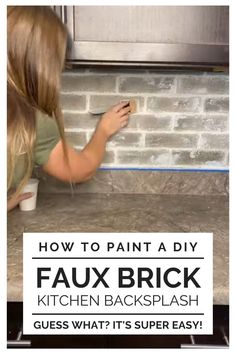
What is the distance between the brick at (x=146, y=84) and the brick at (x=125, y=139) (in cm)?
16

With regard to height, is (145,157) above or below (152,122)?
below

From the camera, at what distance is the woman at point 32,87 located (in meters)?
0.92

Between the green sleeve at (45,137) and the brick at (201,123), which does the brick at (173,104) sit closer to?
the brick at (201,123)

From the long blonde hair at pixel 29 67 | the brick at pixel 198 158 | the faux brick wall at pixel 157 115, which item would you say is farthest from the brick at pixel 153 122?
the long blonde hair at pixel 29 67

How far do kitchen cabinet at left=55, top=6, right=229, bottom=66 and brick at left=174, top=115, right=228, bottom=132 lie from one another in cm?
36

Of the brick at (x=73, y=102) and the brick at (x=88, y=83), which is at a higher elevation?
the brick at (x=88, y=83)

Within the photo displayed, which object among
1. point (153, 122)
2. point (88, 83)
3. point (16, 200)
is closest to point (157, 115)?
point (153, 122)

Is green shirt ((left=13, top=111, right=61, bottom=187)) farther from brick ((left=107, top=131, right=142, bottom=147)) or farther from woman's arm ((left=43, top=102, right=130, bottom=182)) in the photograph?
brick ((left=107, top=131, right=142, bottom=147))

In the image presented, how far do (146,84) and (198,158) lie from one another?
0.33 meters

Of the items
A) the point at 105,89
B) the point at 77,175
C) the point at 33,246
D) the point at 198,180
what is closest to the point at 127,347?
the point at 33,246

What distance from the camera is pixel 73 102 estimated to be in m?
1.40

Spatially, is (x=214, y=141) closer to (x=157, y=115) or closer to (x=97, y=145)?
(x=157, y=115)

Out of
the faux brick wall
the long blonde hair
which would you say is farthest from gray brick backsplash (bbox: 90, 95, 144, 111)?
the long blonde hair

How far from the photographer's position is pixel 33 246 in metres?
0.97
